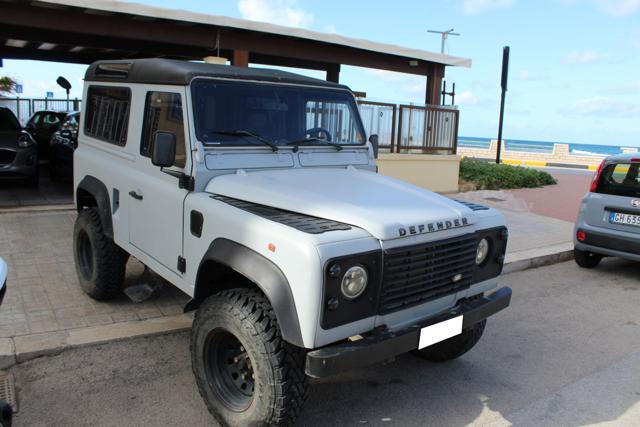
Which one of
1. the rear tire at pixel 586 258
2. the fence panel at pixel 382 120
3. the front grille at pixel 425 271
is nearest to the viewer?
the front grille at pixel 425 271

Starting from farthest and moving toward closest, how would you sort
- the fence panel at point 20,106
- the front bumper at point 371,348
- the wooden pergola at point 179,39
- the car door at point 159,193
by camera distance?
1. the fence panel at point 20,106
2. the wooden pergola at point 179,39
3. the car door at point 159,193
4. the front bumper at point 371,348

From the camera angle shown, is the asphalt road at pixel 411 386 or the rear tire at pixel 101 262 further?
the rear tire at pixel 101 262

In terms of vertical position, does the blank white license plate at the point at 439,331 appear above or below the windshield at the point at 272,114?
below

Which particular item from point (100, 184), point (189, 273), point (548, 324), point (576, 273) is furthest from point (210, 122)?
point (576, 273)

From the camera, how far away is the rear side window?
6.40m

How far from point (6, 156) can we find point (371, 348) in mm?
9211

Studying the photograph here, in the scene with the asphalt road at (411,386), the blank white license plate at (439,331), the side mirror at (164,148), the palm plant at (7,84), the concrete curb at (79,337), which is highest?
the palm plant at (7,84)

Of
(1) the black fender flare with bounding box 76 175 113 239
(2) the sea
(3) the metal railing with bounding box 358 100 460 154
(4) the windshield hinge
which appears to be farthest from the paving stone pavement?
(2) the sea

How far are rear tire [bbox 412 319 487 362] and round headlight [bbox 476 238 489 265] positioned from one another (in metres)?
0.52

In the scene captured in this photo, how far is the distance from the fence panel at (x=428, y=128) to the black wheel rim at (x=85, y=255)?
836cm

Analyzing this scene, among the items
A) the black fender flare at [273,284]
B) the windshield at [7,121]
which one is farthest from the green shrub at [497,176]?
the black fender flare at [273,284]

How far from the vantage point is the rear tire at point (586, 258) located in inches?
279

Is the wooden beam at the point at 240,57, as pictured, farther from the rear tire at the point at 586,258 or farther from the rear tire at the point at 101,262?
the rear tire at the point at 586,258

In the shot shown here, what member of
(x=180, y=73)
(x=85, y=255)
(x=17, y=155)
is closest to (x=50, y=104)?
(x=17, y=155)
